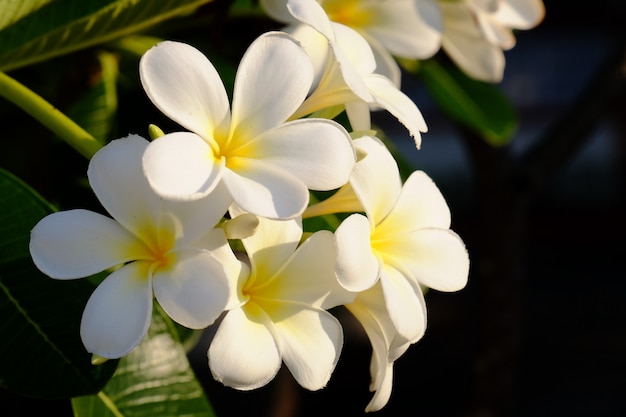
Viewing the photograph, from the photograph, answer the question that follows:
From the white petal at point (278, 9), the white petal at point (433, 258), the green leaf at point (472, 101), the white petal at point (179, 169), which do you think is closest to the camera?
the white petal at point (179, 169)

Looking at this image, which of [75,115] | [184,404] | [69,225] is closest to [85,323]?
[69,225]

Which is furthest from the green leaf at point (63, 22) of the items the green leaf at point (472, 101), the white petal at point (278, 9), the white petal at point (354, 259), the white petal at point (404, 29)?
the green leaf at point (472, 101)

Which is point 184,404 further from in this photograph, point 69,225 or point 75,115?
point 75,115

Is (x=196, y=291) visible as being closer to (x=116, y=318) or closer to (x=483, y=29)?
(x=116, y=318)

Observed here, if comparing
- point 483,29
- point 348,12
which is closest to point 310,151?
point 348,12

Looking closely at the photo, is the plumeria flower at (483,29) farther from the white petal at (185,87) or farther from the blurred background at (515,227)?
the white petal at (185,87)
